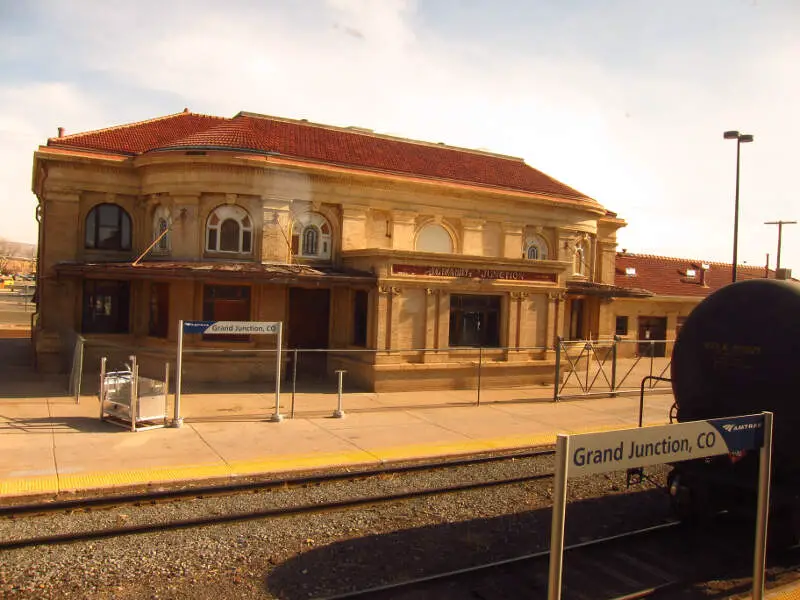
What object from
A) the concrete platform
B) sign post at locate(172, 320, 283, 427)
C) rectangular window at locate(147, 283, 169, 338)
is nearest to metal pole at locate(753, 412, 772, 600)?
the concrete platform

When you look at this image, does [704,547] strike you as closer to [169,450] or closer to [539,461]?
[539,461]

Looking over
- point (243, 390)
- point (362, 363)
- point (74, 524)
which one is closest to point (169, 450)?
point (74, 524)

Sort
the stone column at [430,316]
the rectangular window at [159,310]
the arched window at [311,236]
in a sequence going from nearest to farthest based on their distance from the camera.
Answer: the stone column at [430,316], the rectangular window at [159,310], the arched window at [311,236]

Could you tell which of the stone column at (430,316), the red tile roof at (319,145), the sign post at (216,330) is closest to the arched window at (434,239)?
the red tile roof at (319,145)

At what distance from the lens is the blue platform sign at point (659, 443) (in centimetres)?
530

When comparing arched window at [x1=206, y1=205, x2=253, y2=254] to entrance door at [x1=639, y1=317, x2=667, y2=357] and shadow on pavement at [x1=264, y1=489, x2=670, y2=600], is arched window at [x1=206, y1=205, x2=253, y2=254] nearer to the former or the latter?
shadow on pavement at [x1=264, y1=489, x2=670, y2=600]

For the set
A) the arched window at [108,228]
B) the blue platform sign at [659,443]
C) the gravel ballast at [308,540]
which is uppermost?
the arched window at [108,228]

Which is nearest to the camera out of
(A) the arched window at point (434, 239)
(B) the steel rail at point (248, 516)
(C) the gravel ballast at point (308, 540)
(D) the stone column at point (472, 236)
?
(C) the gravel ballast at point (308, 540)

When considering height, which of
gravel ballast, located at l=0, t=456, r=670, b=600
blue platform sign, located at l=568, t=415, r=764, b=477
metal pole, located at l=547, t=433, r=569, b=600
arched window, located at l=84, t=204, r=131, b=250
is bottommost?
gravel ballast, located at l=0, t=456, r=670, b=600

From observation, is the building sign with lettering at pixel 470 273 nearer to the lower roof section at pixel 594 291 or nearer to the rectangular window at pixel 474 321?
the rectangular window at pixel 474 321

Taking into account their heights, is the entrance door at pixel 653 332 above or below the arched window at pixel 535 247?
below

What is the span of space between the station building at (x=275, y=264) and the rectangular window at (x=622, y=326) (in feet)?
38.6

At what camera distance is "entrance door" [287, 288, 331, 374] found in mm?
22688

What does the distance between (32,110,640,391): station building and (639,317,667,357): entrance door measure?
1332 cm
